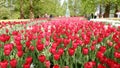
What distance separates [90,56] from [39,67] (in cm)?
103

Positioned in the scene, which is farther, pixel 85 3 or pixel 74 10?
pixel 74 10

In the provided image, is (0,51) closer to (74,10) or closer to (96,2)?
(96,2)

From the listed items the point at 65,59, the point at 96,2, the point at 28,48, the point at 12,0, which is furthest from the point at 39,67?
the point at 12,0

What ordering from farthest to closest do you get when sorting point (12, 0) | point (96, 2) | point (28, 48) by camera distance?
point (12, 0)
point (96, 2)
point (28, 48)

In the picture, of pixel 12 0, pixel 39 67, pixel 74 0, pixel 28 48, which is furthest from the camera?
pixel 74 0

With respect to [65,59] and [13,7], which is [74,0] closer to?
[13,7]

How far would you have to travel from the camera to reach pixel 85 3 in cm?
4741

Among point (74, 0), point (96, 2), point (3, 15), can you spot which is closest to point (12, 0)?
point (3, 15)

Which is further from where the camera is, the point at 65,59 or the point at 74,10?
the point at 74,10

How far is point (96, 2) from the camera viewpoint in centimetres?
4522

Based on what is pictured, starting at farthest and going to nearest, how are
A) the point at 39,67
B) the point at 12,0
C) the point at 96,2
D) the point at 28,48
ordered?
the point at 12,0 < the point at 96,2 < the point at 28,48 < the point at 39,67

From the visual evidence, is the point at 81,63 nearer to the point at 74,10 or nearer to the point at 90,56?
the point at 90,56

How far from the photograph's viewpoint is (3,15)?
41906mm

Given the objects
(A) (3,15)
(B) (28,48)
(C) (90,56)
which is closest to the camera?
(C) (90,56)
